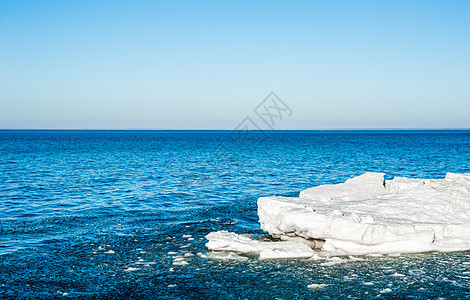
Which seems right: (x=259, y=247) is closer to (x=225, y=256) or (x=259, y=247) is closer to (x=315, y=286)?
(x=225, y=256)

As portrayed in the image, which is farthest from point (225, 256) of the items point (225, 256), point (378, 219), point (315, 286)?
point (378, 219)

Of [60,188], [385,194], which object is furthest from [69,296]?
[60,188]

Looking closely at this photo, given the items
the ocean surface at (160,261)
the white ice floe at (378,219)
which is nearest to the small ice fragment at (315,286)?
the ocean surface at (160,261)

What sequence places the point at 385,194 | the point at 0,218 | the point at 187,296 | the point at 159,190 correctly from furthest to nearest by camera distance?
the point at 159,190, the point at 0,218, the point at 385,194, the point at 187,296

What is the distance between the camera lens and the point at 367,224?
13930 mm

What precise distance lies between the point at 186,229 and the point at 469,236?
37.7 feet

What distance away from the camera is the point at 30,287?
37.8ft

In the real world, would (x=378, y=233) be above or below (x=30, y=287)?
above

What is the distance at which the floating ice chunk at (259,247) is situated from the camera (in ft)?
45.4

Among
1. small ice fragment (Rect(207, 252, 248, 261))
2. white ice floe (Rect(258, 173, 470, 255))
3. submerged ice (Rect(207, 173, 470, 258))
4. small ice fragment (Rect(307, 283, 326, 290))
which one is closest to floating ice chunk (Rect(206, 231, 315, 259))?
submerged ice (Rect(207, 173, 470, 258))

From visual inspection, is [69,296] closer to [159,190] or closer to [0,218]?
[0,218]

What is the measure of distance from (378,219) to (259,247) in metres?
4.52

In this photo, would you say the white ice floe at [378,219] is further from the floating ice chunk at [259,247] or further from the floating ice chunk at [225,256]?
the floating ice chunk at [225,256]

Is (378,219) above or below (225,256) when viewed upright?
above
